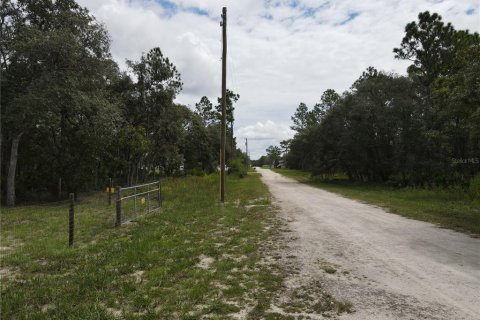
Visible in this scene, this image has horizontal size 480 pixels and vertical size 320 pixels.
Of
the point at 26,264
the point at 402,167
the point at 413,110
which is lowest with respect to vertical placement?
the point at 26,264

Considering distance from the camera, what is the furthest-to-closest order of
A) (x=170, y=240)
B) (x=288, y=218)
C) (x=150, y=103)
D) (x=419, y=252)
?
(x=150, y=103), (x=288, y=218), (x=170, y=240), (x=419, y=252)

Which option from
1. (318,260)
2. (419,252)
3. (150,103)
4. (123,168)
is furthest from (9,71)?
(419,252)

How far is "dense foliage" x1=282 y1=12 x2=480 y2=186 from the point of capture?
21.9 metres

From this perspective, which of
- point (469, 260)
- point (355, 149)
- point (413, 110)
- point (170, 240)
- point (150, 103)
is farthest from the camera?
point (355, 149)

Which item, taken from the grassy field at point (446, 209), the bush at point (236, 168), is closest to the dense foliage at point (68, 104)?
the grassy field at point (446, 209)

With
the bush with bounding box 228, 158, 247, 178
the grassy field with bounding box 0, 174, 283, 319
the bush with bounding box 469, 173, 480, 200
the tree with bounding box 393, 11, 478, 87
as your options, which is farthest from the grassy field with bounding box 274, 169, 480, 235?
the bush with bounding box 228, 158, 247, 178

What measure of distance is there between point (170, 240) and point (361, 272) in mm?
4239

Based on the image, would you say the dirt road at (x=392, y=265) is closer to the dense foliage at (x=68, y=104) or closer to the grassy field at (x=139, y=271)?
the grassy field at (x=139, y=271)

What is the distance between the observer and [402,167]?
23922 mm

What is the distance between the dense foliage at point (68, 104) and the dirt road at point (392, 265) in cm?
1210

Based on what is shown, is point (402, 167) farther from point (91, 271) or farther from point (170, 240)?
point (91, 271)

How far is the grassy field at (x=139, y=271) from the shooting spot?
416 cm

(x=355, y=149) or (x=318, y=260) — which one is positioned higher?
(x=355, y=149)

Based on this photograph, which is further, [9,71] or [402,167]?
[402,167]
